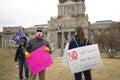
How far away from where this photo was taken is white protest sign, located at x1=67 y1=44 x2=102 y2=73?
961cm

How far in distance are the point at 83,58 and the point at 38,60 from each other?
74.2 inches

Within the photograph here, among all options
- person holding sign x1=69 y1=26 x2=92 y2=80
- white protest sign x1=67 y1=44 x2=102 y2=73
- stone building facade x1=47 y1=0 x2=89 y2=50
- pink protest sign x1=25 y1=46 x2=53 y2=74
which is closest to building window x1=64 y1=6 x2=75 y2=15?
stone building facade x1=47 y1=0 x2=89 y2=50

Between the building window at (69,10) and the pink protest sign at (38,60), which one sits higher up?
the building window at (69,10)

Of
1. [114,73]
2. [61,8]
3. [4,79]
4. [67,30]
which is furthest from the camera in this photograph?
[61,8]

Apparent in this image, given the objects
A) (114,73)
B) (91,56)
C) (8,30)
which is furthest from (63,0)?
(91,56)

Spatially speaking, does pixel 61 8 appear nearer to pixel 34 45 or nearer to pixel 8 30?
pixel 8 30

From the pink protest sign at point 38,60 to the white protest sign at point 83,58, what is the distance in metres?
1.41

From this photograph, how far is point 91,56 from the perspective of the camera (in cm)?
995

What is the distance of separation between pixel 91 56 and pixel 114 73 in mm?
7198

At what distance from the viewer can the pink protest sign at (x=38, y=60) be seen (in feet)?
35.3

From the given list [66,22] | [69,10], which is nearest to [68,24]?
[66,22]

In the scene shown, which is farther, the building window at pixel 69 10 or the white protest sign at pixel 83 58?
the building window at pixel 69 10

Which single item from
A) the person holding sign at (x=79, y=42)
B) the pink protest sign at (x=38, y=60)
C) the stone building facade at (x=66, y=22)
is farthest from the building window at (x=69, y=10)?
the person holding sign at (x=79, y=42)

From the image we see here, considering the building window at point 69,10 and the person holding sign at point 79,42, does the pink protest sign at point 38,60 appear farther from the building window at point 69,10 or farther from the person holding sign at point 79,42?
the building window at point 69,10
